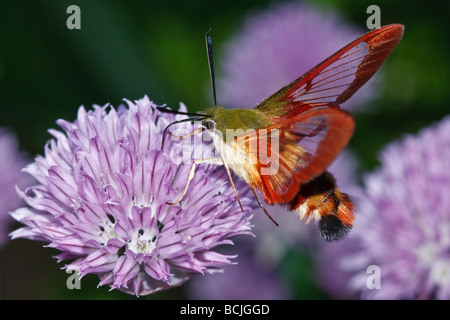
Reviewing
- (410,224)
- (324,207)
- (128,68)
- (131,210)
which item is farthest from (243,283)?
(131,210)

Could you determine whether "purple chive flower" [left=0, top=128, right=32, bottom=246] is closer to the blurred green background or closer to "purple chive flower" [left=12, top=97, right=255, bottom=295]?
the blurred green background

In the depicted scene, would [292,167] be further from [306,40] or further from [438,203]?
[306,40]

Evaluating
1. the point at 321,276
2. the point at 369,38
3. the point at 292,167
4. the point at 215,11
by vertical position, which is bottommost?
the point at 321,276

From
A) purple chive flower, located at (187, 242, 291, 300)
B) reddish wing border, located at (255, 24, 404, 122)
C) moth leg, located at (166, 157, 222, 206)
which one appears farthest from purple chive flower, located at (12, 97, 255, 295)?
purple chive flower, located at (187, 242, 291, 300)

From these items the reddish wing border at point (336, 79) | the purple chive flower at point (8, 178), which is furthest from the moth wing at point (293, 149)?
the purple chive flower at point (8, 178)

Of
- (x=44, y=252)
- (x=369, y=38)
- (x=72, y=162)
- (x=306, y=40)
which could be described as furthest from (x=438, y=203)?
(x=44, y=252)

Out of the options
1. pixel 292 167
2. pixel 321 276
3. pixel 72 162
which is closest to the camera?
pixel 292 167

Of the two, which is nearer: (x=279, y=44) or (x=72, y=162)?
(x=72, y=162)
